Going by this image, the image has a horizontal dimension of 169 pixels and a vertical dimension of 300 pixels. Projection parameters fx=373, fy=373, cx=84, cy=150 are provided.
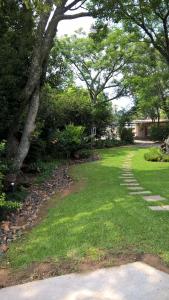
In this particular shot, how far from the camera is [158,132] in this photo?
34.5 metres

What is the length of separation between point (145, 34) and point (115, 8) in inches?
310

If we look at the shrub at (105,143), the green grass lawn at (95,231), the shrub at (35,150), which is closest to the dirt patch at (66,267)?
the green grass lawn at (95,231)

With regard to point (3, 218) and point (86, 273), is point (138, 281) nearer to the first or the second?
point (86, 273)

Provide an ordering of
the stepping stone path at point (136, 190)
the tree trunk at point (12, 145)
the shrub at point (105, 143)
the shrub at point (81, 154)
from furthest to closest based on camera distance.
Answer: the shrub at point (105, 143)
the shrub at point (81, 154)
the tree trunk at point (12, 145)
the stepping stone path at point (136, 190)

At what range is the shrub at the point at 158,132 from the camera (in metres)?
33.8

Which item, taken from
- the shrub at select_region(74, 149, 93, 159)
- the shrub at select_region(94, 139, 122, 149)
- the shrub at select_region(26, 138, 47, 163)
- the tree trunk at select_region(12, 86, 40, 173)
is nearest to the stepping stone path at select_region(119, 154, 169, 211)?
the tree trunk at select_region(12, 86, 40, 173)

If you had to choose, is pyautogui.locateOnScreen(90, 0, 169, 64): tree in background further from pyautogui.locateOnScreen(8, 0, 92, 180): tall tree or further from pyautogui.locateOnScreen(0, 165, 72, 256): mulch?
pyautogui.locateOnScreen(0, 165, 72, 256): mulch

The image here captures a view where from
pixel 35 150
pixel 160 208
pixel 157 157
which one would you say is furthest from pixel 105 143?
pixel 160 208

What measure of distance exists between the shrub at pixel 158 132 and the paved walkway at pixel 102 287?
99.0ft

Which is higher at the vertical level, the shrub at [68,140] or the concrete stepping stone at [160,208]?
the shrub at [68,140]

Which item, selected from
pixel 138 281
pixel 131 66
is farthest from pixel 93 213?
pixel 131 66

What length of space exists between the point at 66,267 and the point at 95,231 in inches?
49.2

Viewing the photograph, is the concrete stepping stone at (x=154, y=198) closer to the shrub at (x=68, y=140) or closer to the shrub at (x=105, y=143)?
the shrub at (x=68, y=140)

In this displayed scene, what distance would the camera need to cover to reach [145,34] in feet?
62.9
